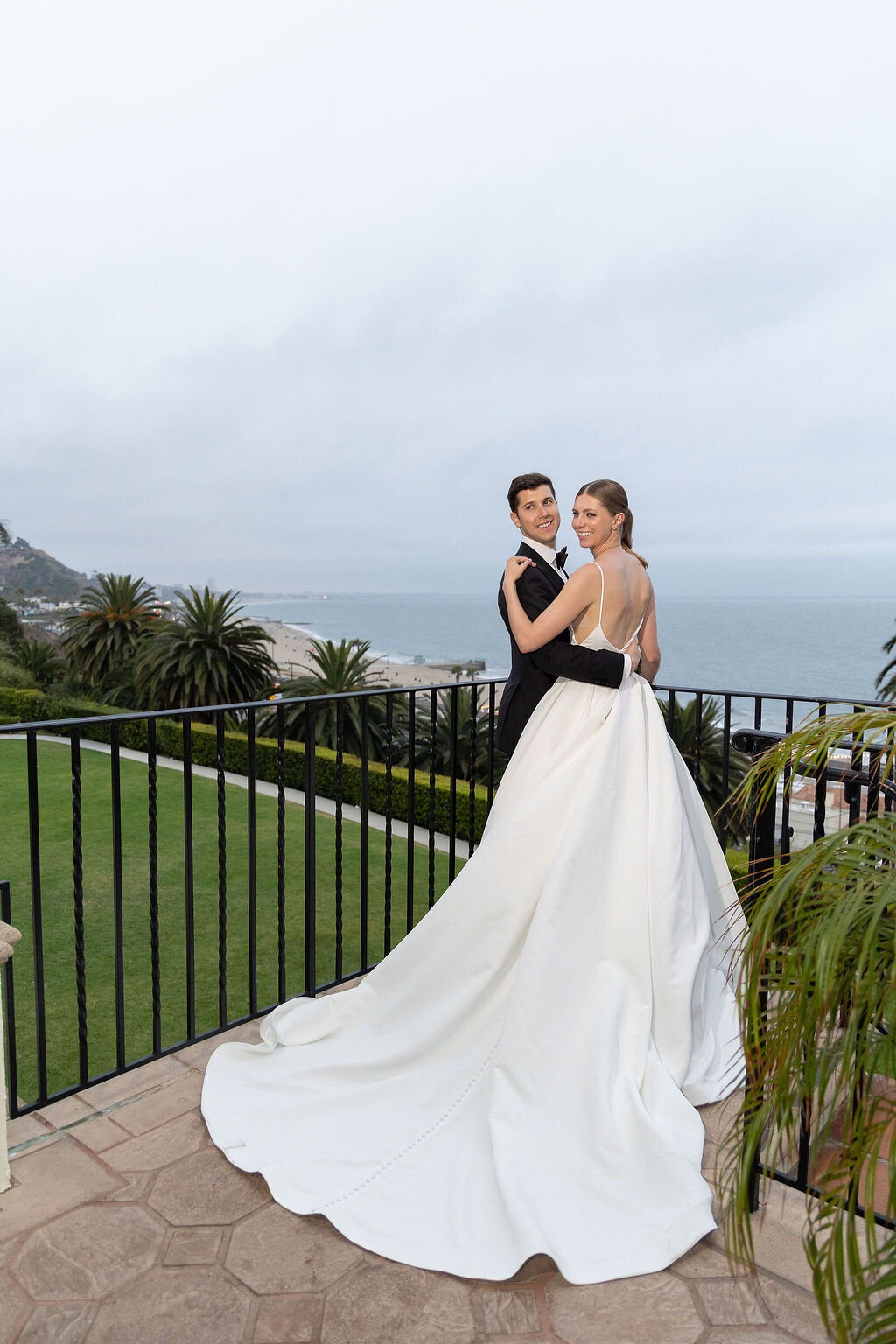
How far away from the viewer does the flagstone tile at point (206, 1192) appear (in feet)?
5.50

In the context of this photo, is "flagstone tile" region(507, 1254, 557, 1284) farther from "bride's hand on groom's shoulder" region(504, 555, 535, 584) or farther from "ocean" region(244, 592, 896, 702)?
"ocean" region(244, 592, 896, 702)

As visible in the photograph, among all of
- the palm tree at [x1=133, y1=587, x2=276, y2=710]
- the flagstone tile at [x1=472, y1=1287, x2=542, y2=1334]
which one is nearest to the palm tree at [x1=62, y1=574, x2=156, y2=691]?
the palm tree at [x1=133, y1=587, x2=276, y2=710]

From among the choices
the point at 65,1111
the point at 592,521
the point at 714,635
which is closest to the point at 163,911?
the point at 65,1111

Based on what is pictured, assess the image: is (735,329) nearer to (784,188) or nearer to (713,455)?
(713,455)

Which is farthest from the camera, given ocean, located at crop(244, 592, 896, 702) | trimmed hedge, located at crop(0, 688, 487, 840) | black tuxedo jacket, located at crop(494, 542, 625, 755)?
ocean, located at crop(244, 592, 896, 702)

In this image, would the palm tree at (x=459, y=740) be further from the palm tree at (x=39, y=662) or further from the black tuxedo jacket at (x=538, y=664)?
the palm tree at (x=39, y=662)

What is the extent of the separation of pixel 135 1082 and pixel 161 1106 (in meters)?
0.16

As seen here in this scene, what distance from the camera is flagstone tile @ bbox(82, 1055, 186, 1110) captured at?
210cm

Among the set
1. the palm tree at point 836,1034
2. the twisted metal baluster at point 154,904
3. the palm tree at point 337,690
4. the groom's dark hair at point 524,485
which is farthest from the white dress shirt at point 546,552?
the palm tree at point 337,690

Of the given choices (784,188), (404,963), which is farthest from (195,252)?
(404,963)

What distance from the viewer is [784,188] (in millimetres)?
34406

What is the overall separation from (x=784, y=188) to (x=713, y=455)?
4708cm

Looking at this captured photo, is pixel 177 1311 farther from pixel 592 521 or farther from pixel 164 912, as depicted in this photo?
pixel 164 912

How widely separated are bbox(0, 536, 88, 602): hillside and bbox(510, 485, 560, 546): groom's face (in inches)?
1869
